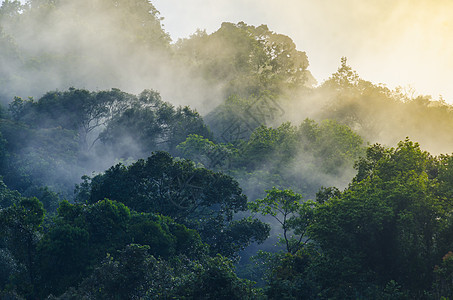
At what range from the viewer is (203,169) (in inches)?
1585

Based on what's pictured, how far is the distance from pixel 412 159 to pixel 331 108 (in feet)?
142

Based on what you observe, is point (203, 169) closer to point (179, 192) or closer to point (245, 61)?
point (179, 192)

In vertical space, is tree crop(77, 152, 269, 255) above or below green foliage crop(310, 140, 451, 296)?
above

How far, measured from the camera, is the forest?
84.5ft

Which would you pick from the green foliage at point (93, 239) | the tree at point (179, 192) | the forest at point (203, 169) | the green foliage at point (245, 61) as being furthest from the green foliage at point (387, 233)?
the green foliage at point (245, 61)

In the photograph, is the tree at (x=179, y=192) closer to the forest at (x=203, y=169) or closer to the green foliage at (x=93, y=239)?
the forest at (x=203, y=169)

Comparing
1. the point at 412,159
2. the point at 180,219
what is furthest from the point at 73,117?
the point at 412,159

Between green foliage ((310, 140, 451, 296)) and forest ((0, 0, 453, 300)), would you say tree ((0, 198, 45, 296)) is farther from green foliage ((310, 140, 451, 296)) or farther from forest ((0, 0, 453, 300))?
green foliage ((310, 140, 451, 296))

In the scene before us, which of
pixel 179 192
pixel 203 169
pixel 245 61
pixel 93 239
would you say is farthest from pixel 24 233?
pixel 245 61

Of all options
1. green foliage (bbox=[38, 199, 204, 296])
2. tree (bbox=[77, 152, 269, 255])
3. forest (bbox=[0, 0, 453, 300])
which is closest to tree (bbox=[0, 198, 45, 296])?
forest (bbox=[0, 0, 453, 300])

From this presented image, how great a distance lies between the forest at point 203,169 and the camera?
84.5ft

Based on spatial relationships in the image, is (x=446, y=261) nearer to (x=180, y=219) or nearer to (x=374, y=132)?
(x=180, y=219)

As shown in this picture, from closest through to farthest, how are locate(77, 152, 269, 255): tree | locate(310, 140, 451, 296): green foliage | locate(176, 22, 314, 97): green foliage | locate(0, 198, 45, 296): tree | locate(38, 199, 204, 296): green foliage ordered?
locate(310, 140, 451, 296): green foliage
locate(38, 199, 204, 296): green foliage
locate(0, 198, 45, 296): tree
locate(77, 152, 269, 255): tree
locate(176, 22, 314, 97): green foliage

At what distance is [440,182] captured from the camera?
29.8 m
